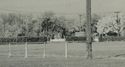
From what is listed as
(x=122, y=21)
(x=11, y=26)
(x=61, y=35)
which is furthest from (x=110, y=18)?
(x=11, y=26)

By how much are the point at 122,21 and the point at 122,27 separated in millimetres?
3658

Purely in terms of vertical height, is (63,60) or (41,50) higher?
(63,60)

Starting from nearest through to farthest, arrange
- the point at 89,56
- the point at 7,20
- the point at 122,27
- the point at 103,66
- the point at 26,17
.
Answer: the point at 103,66 < the point at 89,56 < the point at 122,27 < the point at 26,17 < the point at 7,20

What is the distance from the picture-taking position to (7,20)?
155875 millimetres

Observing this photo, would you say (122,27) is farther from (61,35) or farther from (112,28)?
(61,35)

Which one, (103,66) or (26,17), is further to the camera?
(26,17)

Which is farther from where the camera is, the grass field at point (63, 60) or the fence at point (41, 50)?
the fence at point (41, 50)

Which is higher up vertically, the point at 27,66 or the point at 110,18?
the point at 110,18

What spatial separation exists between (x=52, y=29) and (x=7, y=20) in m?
31.8

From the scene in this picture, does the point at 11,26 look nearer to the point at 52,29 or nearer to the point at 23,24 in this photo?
the point at 23,24

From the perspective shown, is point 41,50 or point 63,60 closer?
point 63,60

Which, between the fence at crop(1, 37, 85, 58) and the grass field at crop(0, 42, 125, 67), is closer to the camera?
the grass field at crop(0, 42, 125, 67)

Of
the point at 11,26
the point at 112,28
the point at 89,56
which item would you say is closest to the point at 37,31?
the point at 11,26

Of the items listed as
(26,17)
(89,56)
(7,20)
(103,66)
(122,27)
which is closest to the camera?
(103,66)
